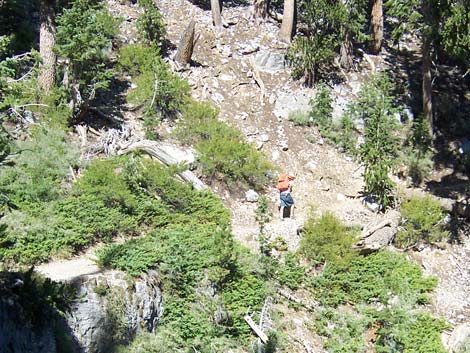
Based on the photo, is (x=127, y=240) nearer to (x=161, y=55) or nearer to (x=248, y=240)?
(x=248, y=240)

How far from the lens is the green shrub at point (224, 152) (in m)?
14.7

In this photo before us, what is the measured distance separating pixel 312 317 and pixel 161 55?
9.83 meters

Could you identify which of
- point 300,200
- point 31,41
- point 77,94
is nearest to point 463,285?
point 300,200

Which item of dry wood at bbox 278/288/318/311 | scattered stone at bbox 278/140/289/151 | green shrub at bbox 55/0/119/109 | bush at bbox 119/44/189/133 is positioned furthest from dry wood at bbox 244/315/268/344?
green shrub at bbox 55/0/119/109

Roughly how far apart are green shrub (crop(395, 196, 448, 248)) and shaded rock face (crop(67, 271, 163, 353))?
615cm

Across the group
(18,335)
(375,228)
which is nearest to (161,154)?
(375,228)

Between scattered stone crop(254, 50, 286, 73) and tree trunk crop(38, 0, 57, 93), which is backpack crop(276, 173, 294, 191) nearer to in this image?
scattered stone crop(254, 50, 286, 73)

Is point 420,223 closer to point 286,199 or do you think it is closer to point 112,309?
point 286,199

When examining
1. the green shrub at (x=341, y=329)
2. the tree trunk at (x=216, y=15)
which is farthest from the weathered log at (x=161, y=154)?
the tree trunk at (x=216, y=15)

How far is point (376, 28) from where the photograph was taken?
2030 centimetres

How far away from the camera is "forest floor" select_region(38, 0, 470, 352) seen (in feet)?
41.8

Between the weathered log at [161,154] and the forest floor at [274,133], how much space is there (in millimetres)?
734

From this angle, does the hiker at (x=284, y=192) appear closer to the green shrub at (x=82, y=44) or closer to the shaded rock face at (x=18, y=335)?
the green shrub at (x=82, y=44)

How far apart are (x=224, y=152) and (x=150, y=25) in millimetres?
5749
